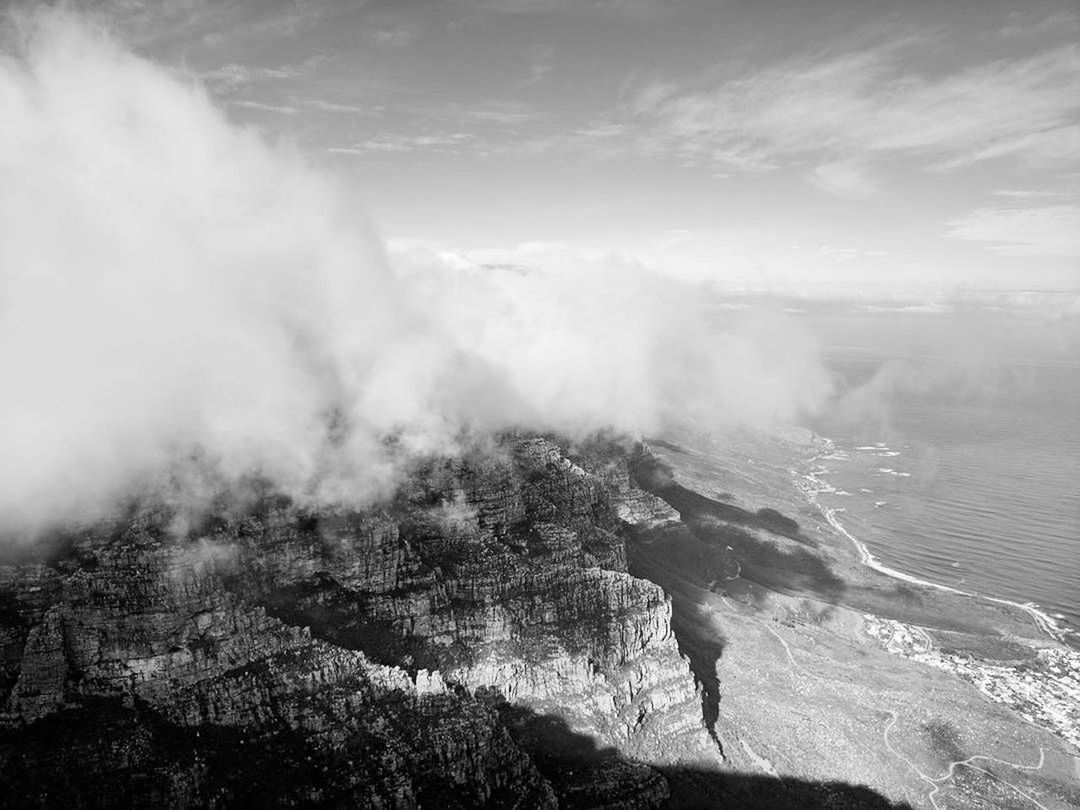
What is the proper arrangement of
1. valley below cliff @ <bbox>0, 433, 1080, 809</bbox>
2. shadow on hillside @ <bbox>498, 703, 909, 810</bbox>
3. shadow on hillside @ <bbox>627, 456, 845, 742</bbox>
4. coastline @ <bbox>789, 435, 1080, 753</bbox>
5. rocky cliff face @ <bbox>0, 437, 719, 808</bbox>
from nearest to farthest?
rocky cliff face @ <bbox>0, 437, 719, 808</bbox>, valley below cliff @ <bbox>0, 433, 1080, 809</bbox>, shadow on hillside @ <bbox>498, 703, 909, 810</bbox>, coastline @ <bbox>789, 435, 1080, 753</bbox>, shadow on hillside @ <bbox>627, 456, 845, 742</bbox>

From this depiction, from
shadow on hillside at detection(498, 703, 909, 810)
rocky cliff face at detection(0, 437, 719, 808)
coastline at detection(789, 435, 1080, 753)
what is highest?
rocky cliff face at detection(0, 437, 719, 808)

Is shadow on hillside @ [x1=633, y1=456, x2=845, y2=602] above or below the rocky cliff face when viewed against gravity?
below


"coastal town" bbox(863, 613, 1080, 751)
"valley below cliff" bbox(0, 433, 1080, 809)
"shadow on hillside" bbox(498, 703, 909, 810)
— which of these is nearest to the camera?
"valley below cliff" bbox(0, 433, 1080, 809)

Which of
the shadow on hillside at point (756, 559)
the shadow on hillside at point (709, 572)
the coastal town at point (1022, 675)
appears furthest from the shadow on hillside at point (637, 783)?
the shadow on hillside at point (756, 559)

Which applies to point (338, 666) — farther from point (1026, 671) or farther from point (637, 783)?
point (1026, 671)

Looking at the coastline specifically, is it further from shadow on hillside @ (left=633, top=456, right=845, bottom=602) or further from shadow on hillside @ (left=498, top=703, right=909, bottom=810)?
shadow on hillside @ (left=498, top=703, right=909, bottom=810)

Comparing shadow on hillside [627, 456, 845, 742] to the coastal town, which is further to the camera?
shadow on hillside [627, 456, 845, 742]

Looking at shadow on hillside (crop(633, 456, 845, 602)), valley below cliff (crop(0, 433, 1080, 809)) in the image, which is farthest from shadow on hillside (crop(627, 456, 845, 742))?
valley below cliff (crop(0, 433, 1080, 809))
